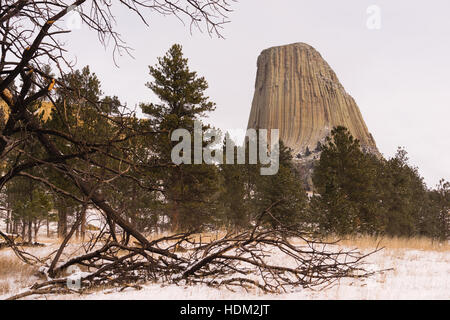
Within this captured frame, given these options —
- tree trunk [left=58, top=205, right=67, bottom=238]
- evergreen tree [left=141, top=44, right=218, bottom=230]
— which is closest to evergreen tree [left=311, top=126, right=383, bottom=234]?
evergreen tree [left=141, top=44, right=218, bottom=230]

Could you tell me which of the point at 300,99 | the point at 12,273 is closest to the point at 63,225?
the point at 12,273

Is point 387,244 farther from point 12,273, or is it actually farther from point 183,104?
point 183,104

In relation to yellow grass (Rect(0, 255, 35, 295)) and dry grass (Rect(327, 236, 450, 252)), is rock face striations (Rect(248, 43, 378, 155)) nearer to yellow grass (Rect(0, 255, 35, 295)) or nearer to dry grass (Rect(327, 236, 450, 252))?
dry grass (Rect(327, 236, 450, 252))

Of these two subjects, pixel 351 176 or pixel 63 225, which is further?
pixel 351 176

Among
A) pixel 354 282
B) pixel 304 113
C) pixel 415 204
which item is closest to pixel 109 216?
pixel 354 282

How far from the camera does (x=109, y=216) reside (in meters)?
3.41

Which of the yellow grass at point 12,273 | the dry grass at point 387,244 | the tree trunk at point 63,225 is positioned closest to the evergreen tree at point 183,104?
the tree trunk at point 63,225

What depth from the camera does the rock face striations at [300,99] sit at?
4158 inches

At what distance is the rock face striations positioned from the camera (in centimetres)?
10562

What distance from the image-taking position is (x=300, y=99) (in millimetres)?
109812

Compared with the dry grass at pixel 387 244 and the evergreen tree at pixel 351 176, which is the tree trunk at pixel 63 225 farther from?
the evergreen tree at pixel 351 176

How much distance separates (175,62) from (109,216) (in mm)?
16925

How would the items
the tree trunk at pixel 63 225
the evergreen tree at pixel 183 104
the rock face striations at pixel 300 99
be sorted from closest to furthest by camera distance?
1. the tree trunk at pixel 63 225
2. the evergreen tree at pixel 183 104
3. the rock face striations at pixel 300 99
